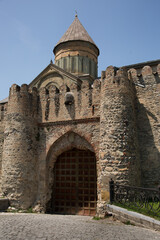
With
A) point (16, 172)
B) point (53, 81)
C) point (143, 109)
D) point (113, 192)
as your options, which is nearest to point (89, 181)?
point (113, 192)

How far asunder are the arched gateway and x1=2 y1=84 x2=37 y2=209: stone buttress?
1.13m

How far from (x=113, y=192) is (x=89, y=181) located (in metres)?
2.19

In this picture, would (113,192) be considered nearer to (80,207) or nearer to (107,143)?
(107,143)

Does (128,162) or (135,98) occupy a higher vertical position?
(135,98)

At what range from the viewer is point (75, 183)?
10.2 m

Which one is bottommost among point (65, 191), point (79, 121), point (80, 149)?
point (65, 191)

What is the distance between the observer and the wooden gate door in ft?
32.1

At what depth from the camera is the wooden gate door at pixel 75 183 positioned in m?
9.78

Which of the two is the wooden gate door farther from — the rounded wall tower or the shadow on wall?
the rounded wall tower

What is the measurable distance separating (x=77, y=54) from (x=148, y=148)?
1394cm

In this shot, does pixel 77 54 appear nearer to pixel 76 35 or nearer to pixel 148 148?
pixel 76 35

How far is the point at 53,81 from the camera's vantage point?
19.6 meters

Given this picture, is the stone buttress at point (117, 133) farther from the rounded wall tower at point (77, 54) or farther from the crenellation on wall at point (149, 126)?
the rounded wall tower at point (77, 54)

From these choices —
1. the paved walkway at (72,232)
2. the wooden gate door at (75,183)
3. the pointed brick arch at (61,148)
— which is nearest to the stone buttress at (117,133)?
the wooden gate door at (75,183)
